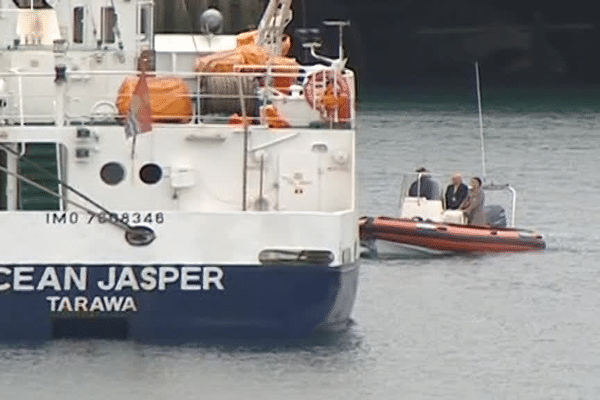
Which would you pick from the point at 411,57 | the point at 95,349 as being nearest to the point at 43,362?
the point at 95,349

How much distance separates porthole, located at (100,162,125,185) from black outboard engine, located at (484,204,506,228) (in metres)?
11.8

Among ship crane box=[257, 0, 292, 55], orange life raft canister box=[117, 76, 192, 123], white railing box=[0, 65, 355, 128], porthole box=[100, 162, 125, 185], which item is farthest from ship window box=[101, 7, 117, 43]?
ship crane box=[257, 0, 292, 55]

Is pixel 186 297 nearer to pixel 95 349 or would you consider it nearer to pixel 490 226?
pixel 95 349

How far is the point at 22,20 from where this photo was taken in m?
28.5

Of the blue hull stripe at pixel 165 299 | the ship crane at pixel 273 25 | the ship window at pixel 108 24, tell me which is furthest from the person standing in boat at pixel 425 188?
the blue hull stripe at pixel 165 299

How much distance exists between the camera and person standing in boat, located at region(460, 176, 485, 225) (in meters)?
36.2

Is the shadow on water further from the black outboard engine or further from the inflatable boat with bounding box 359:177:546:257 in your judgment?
the black outboard engine

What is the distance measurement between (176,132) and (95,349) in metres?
2.64

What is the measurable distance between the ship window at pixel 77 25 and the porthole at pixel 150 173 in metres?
2.72

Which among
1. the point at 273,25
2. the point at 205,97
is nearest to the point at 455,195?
the point at 273,25

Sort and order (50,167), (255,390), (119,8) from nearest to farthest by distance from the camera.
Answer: (255,390), (50,167), (119,8)

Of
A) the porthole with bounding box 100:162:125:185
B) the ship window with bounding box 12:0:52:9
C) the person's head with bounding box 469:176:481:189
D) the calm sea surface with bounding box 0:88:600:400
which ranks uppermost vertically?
the ship window with bounding box 12:0:52:9

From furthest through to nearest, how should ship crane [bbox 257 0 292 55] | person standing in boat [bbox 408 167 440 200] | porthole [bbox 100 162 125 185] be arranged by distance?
person standing in boat [bbox 408 167 440 200]
ship crane [bbox 257 0 292 55]
porthole [bbox 100 162 125 185]

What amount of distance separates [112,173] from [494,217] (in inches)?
484
